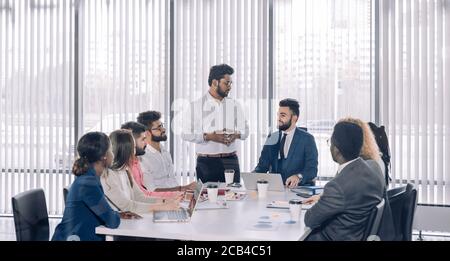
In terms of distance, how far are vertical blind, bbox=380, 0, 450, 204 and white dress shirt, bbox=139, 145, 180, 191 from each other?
2460 millimetres

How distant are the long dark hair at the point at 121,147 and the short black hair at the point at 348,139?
118 cm

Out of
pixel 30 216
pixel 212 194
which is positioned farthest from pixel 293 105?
pixel 30 216

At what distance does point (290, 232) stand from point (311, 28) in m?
3.27

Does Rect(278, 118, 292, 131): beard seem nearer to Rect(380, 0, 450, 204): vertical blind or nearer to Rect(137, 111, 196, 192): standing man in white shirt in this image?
Rect(137, 111, 196, 192): standing man in white shirt

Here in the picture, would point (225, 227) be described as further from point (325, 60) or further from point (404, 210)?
point (325, 60)

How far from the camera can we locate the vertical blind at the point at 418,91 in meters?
4.97

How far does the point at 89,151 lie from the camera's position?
2.53m

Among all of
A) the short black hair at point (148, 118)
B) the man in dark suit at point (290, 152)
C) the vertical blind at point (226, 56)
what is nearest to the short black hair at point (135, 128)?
the short black hair at point (148, 118)

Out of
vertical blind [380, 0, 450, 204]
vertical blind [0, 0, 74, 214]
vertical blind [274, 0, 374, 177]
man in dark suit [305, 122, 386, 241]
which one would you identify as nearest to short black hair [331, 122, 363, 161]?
man in dark suit [305, 122, 386, 241]

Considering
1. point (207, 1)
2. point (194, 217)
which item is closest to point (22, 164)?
point (207, 1)

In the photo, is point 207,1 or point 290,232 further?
point 207,1

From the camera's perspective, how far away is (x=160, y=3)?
549 centimetres

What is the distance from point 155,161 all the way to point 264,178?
2.61 feet
